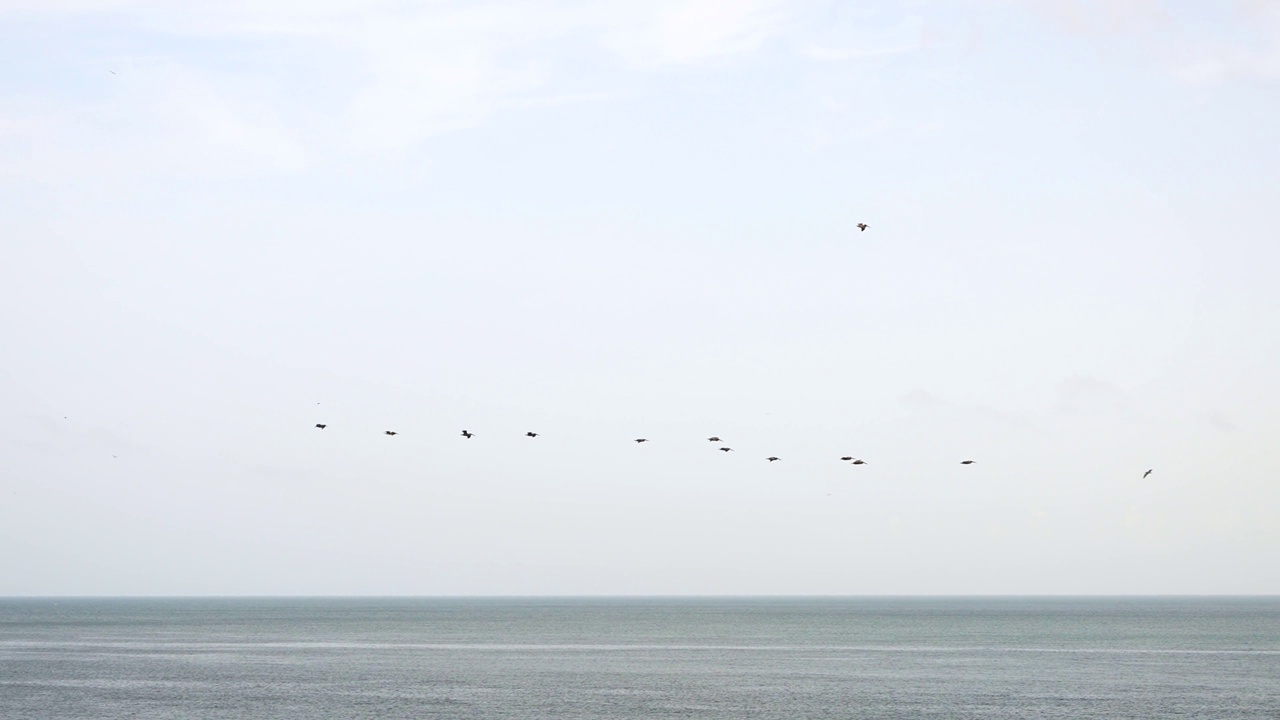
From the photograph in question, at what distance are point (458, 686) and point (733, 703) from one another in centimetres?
2349

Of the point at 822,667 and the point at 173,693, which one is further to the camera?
the point at 822,667

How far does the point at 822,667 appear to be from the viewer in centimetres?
12638

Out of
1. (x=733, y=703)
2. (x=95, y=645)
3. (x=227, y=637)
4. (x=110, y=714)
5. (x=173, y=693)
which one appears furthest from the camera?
(x=227, y=637)

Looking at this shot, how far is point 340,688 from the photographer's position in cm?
10319

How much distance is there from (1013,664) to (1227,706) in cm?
3876

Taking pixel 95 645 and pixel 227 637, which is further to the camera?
pixel 227 637

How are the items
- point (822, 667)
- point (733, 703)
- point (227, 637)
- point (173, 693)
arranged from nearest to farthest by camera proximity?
1. point (733, 703)
2. point (173, 693)
3. point (822, 667)
4. point (227, 637)

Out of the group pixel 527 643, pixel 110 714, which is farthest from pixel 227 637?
pixel 110 714

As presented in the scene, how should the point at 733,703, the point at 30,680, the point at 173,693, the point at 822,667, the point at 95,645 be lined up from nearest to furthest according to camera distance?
the point at 733,703
the point at 173,693
the point at 30,680
the point at 822,667
the point at 95,645

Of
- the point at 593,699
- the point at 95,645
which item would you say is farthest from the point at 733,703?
the point at 95,645

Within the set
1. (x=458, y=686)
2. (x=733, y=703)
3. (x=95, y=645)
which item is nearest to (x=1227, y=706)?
(x=733, y=703)

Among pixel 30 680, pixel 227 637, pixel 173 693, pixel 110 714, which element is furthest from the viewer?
pixel 227 637

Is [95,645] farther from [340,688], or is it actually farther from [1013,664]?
[1013,664]

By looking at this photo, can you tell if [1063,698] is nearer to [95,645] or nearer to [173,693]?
[173,693]
